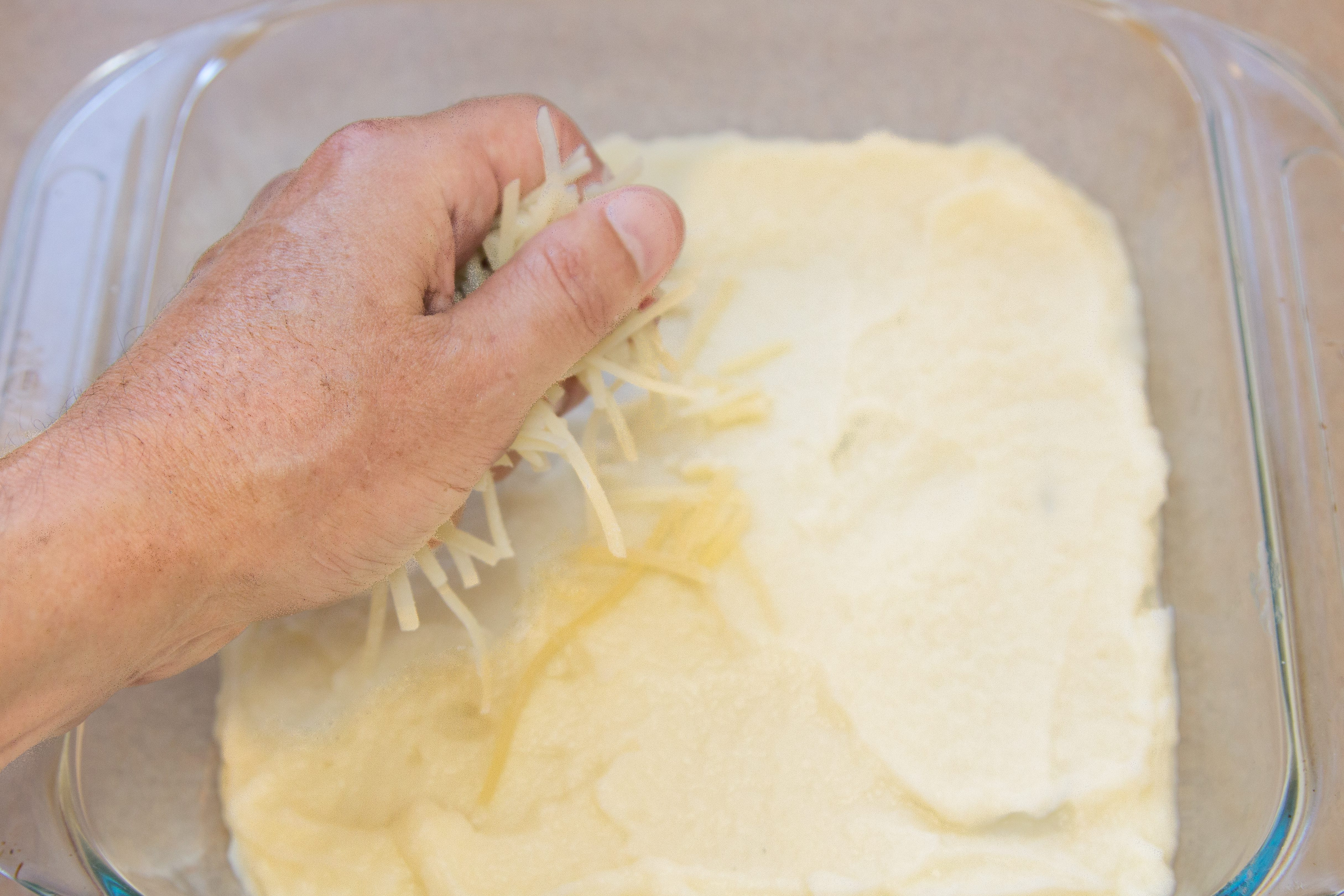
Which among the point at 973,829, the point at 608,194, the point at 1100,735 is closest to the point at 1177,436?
the point at 1100,735

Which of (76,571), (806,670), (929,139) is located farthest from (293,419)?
(929,139)

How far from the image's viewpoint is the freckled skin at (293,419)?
2.42ft

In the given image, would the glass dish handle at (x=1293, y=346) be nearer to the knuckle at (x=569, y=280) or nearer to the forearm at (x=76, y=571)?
the knuckle at (x=569, y=280)

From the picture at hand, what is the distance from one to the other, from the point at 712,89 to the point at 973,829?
3.04ft

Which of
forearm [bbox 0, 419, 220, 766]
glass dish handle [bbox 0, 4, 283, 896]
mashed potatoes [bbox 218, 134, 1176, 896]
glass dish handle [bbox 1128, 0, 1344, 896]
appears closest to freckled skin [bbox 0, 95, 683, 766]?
forearm [bbox 0, 419, 220, 766]

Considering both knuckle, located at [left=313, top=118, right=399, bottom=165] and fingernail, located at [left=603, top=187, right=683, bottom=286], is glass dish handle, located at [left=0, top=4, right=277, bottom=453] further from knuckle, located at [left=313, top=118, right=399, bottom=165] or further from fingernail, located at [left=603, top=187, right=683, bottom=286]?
fingernail, located at [left=603, top=187, right=683, bottom=286]

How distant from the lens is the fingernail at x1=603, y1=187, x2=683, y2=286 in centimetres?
83

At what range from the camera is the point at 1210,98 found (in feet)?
3.83

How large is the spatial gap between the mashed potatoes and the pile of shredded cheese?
0.04 metres

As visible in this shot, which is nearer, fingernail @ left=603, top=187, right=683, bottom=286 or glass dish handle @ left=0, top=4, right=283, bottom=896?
fingernail @ left=603, top=187, right=683, bottom=286

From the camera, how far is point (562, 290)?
808 millimetres

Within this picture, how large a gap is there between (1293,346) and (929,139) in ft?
1.63

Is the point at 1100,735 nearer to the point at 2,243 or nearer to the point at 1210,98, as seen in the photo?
the point at 1210,98

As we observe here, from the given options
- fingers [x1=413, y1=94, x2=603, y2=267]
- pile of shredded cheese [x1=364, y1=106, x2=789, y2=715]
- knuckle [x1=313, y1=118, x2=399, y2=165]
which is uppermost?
knuckle [x1=313, y1=118, x2=399, y2=165]
